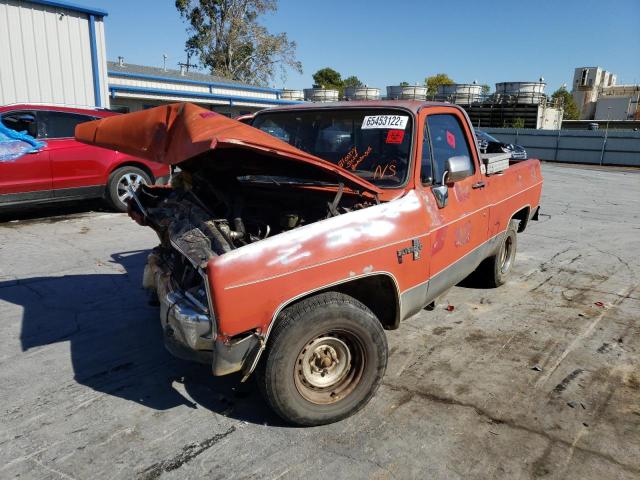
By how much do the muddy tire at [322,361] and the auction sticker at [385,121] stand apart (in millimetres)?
1424

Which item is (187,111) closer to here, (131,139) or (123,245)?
(131,139)

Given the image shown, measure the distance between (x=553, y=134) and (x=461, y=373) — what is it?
27.2 metres

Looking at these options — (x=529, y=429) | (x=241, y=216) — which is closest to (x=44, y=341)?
(x=241, y=216)

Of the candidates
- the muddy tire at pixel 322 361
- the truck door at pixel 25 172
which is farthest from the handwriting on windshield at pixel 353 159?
the truck door at pixel 25 172

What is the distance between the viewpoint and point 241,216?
11.6ft

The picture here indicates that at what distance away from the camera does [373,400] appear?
327cm

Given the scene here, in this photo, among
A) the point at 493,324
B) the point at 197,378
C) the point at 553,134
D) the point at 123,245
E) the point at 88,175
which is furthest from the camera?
the point at 553,134

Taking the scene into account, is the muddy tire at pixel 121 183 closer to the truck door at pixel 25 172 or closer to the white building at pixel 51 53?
the truck door at pixel 25 172

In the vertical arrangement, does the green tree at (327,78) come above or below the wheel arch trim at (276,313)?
above

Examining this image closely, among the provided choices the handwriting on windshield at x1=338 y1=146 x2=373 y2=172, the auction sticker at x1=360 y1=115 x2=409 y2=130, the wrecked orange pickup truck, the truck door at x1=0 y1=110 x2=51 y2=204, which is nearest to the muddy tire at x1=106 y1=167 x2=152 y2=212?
the truck door at x1=0 y1=110 x2=51 y2=204

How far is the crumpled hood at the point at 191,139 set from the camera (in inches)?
101

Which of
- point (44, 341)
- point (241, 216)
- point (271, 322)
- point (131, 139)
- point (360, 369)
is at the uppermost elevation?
point (131, 139)

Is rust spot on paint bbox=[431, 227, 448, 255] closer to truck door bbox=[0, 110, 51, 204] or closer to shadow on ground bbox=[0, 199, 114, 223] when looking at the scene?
truck door bbox=[0, 110, 51, 204]

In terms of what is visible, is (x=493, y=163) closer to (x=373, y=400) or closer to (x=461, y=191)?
(x=461, y=191)
